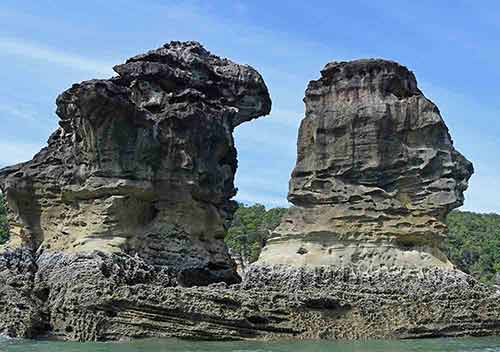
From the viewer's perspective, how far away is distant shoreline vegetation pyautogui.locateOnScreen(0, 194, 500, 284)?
180 ft

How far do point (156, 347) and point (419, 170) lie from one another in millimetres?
10867

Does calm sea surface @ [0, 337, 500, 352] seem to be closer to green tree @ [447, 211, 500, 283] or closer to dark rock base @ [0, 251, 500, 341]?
dark rock base @ [0, 251, 500, 341]

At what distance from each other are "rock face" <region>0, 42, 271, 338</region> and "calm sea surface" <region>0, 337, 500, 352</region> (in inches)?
98.1

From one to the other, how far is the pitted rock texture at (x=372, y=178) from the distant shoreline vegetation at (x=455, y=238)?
2295 cm

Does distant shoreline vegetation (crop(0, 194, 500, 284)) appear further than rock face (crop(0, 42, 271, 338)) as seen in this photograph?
Yes

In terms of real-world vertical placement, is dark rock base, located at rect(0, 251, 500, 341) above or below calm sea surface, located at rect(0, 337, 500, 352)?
above

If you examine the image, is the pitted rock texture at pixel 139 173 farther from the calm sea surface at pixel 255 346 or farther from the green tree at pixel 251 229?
the green tree at pixel 251 229

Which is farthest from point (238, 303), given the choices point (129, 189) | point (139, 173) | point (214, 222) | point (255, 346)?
point (214, 222)

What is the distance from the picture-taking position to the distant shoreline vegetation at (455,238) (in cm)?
5494

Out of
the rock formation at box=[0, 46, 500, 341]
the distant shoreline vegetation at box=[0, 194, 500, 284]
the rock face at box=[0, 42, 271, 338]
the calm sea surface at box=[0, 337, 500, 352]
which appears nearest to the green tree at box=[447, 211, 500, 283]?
the distant shoreline vegetation at box=[0, 194, 500, 284]

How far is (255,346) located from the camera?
19250 millimetres

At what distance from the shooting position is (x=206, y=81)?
2900 cm

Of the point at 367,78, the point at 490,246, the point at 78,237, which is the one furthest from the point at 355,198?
the point at 490,246

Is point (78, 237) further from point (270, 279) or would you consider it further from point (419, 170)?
point (419, 170)
